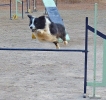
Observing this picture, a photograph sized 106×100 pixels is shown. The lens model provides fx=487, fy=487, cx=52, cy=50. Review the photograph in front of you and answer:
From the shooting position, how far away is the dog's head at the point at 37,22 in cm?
923

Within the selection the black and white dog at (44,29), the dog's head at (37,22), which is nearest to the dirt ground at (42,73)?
the black and white dog at (44,29)

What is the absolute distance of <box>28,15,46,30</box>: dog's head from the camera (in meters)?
9.23

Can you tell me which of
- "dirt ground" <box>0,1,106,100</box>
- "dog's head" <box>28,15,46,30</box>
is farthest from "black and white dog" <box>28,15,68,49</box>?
"dirt ground" <box>0,1,106,100</box>

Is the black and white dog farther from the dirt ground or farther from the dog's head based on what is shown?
the dirt ground

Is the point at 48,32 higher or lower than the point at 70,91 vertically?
higher

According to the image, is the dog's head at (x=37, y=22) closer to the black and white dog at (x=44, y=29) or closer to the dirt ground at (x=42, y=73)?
the black and white dog at (x=44, y=29)

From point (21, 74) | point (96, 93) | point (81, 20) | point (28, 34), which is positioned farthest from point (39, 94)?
point (81, 20)

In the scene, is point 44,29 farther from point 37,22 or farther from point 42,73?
point 42,73

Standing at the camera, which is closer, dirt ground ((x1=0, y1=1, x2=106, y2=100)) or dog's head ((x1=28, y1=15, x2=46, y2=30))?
dirt ground ((x1=0, y1=1, x2=106, y2=100))

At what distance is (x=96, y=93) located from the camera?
7059 mm

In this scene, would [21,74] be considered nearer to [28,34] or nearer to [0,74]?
[0,74]

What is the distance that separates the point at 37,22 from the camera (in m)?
9.36

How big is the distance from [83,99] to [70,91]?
439 millimetres

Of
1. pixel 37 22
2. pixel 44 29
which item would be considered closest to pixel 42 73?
pixel 37 22
